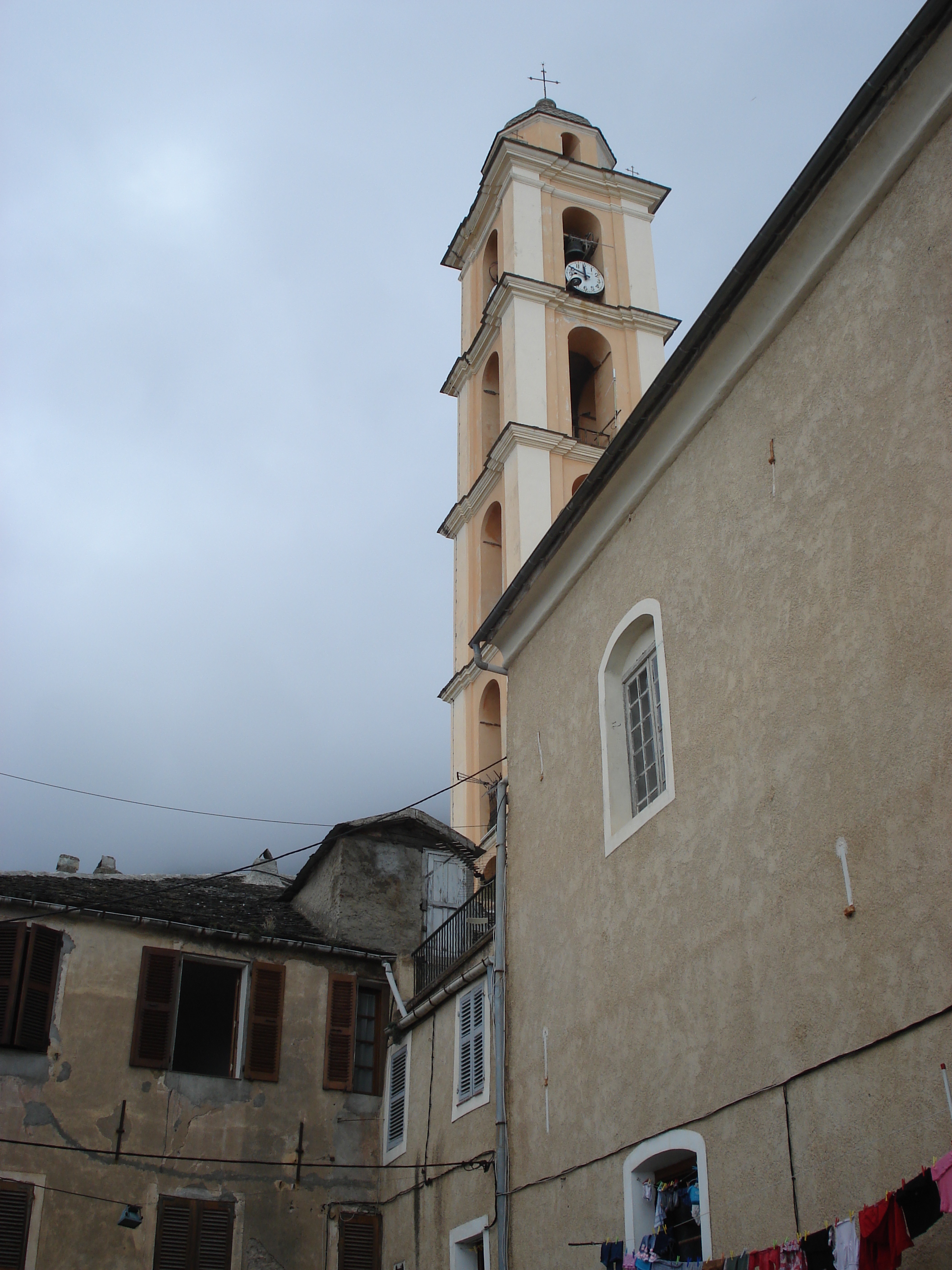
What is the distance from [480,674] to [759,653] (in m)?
21.0

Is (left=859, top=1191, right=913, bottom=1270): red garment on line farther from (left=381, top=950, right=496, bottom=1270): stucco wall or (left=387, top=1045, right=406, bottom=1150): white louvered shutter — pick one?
(left=387, top=1045, right=406, bottom=1150): white louvered shutter

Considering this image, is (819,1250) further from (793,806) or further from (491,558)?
(491,558)

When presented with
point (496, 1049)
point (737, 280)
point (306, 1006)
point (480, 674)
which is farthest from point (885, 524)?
point (480, 674)

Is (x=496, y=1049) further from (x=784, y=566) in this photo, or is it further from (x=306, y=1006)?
(x=784, y=566)

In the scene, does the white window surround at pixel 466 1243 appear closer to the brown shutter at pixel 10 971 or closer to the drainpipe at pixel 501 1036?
the drainpipe at pixel 501 1036

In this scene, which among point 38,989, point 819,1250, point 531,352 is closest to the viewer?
point 819,1250

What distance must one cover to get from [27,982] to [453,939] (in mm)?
5144

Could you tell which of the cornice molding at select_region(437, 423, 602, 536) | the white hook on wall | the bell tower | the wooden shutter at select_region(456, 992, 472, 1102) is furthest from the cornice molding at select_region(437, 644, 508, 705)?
the white hook on wall

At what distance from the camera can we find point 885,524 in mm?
7684

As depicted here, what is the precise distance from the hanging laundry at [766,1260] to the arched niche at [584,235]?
29576 millimetres

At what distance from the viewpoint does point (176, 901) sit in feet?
55.7

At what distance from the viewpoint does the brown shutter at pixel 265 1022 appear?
1502 centimetres

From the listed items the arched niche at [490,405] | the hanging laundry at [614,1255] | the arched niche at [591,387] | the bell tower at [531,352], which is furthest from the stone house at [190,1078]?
the arched niche at [490,405]

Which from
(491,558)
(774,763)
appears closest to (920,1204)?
(774,763)
